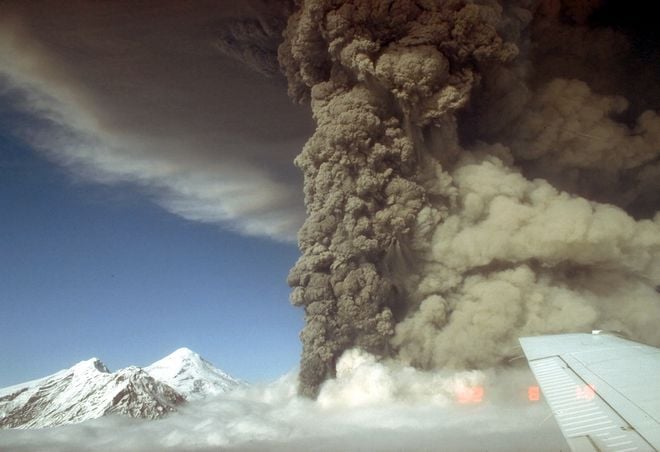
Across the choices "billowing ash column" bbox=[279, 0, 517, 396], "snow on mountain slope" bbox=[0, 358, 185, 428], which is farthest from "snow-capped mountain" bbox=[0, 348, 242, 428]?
"billowing ash column" bbox=[279, 0, 517, 396]

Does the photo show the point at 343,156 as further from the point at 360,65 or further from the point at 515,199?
the point at 515,199

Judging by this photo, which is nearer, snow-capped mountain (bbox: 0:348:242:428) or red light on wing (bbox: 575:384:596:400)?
red light on wing (bbox: 575:384:596:400)

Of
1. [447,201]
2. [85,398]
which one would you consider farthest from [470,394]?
[85,398]

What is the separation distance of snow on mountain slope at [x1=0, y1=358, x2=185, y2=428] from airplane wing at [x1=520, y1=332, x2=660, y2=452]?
189 feet

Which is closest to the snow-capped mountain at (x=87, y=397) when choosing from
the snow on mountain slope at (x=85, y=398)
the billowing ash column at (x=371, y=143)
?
the snow on mountain slope at (x=85, y=398)

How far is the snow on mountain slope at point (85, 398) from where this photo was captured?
58.1m

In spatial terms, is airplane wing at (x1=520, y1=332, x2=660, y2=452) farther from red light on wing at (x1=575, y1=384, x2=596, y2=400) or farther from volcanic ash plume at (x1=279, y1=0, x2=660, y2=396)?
volcanic ash plume at (x1=279, y1=0, x2=660, y2=396)

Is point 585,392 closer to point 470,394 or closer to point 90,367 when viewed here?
point 470,394

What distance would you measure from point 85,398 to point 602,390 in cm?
7137

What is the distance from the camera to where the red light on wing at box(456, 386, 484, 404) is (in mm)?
20469

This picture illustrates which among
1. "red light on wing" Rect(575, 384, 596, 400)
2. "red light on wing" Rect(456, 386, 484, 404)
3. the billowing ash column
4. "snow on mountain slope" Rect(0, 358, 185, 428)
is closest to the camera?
"red light on wing" Rect(575, 384, 596, 400)

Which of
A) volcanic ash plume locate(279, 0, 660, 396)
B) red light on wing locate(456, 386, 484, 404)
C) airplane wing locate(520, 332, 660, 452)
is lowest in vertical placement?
airplane wing locate(520, 332, 660, 452)

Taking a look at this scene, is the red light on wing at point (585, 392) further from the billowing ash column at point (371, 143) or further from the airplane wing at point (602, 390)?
the billowing ash column at point (371, 143)

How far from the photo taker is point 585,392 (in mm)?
4648
